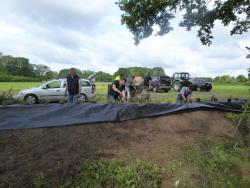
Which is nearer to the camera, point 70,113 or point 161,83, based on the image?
point 70,113

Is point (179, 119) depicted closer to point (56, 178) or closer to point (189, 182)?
point (189, 182)

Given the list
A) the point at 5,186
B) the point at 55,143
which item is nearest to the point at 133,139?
the point at 55,143

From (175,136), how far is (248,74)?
3193mm

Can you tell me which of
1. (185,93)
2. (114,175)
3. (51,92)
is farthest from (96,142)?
(51,92)

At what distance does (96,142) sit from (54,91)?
44.1 ft

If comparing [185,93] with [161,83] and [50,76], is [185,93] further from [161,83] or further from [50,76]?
[50,76]

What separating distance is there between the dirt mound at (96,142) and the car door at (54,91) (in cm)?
1223

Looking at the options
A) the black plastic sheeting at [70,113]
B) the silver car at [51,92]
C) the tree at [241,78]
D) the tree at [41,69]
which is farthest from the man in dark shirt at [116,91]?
the tree at [41,69]

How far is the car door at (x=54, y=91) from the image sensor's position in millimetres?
19312

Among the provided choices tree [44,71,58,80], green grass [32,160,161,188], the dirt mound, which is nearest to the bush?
green grass [32,160,161,188]

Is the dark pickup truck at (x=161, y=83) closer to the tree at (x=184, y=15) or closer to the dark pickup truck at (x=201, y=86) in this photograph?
the dark pickup truck at (x=201, y=86)

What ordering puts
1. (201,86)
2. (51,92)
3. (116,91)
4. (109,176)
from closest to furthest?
(109,176), (116,91), (51,92), (201,86)

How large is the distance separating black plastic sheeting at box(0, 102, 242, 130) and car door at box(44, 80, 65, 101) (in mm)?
11579

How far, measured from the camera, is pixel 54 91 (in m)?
19.5
